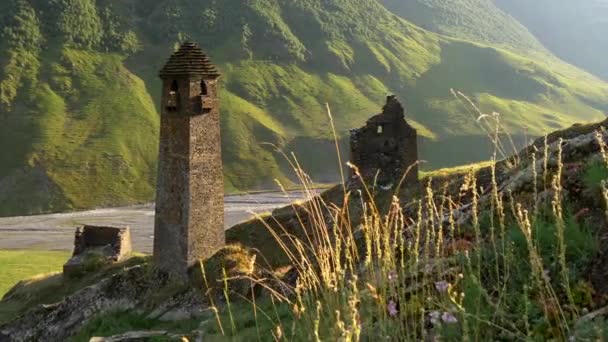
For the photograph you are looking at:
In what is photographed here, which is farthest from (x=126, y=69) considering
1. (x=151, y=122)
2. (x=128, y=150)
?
(x=128, y=150)

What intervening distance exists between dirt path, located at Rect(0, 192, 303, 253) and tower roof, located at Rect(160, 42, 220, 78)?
2178 inches

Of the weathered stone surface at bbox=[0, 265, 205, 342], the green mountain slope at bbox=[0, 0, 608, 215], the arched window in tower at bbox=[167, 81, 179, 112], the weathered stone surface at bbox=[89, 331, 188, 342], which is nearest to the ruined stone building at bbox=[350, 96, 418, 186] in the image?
the arched window in tower at bbox=[167, 81, 179, 112]

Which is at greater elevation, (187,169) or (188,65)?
(188,65)

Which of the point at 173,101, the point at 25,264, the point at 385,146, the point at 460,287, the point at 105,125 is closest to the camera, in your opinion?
the point at 460,287

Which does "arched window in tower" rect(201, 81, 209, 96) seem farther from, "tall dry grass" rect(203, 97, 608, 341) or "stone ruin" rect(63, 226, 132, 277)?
"tall dry grass" rect(203, 97, 608, 341)

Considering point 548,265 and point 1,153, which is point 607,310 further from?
point 1,153

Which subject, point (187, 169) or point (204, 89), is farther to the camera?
point (204, 89)

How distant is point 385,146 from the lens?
3497cm

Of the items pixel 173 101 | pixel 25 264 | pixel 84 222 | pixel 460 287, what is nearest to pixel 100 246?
pixel 173 101

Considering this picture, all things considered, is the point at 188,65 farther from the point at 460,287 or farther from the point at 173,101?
the point at 460,287

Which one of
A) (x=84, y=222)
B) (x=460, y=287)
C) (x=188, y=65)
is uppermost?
(x=188, y=65)

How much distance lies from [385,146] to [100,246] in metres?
25.4

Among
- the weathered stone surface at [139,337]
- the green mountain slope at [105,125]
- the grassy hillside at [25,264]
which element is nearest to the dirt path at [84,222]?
the grassy hillside at [25,264]

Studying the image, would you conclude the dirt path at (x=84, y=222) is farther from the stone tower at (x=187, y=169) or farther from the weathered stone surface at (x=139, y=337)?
the weathered stone surface at (x=139, y=337)
